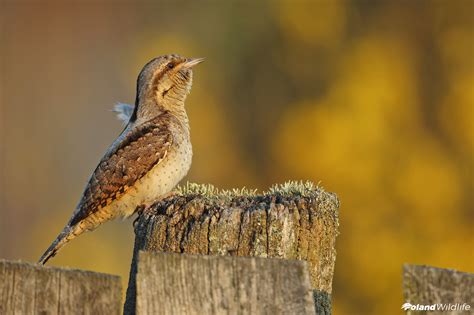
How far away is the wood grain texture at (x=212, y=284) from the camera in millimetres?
2436

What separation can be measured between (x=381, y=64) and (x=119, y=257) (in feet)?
16.1

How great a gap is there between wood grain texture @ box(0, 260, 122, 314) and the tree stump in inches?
31.6

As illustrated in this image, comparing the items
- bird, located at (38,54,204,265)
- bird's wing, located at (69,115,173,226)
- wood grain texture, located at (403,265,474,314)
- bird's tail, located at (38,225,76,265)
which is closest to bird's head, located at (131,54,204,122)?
bird, located at (38,54,204,265)

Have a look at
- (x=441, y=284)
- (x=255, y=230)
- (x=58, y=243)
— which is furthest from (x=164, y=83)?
(x=441, y=284)

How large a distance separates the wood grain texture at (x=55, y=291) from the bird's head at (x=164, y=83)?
3.71 meters

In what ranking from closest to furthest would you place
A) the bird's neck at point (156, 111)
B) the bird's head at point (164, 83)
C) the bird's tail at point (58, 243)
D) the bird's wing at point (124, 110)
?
the bird's tail at point (58, 243) < the bird's neck at point (156, 111) < the bird's head at point (164, 83) < the bird's wing at point (124, 110)

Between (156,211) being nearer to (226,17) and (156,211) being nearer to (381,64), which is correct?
(381,64)

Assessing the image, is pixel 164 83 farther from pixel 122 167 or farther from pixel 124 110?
pixel 122 167

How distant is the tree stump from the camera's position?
11.0ft

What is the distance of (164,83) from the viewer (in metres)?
6.21

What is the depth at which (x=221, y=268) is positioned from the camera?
2.45 m

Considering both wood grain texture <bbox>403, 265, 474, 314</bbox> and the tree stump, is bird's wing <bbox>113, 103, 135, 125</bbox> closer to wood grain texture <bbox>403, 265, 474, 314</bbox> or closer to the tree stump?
the tree stump

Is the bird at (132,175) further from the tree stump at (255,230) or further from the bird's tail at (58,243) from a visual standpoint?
the tree stump at (255,230)

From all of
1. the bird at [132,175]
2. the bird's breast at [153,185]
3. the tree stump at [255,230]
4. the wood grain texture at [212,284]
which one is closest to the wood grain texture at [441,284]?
the wood grain texture at [212,284]
